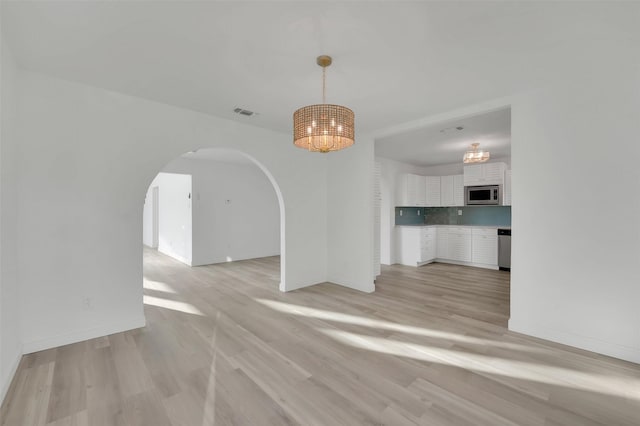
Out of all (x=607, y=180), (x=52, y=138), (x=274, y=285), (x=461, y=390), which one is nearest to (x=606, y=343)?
(x=607, y=180)

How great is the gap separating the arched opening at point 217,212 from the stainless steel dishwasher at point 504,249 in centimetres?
495

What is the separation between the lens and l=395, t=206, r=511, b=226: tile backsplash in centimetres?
688

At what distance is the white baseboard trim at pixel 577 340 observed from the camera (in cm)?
248

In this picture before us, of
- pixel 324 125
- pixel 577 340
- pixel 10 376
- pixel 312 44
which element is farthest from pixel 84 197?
pixel 577 340

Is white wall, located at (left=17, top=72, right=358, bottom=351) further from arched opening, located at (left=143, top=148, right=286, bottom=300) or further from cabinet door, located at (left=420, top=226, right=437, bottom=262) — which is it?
cabinet door, located at (left=420, top=226, right=437, bottom=262)

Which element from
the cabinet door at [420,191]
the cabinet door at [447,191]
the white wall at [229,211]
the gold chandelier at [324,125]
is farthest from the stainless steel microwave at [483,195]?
the gold chandelier at [324,125]

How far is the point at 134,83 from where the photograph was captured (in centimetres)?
282

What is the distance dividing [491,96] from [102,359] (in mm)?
4797

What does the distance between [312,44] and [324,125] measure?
0.62 metres

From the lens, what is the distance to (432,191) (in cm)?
743

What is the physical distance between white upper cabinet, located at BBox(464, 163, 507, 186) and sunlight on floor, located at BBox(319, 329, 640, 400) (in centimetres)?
491

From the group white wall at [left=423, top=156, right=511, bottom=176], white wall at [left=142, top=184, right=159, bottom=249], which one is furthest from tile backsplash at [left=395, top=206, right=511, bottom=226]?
white wall at [left=142, top=184, right=159, bottom=249]

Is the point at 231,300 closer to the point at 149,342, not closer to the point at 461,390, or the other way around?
the point at 149,342

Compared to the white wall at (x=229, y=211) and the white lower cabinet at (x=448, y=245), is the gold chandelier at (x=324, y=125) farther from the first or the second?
the white wall at (x=229, y=211)
